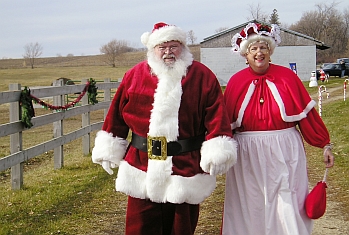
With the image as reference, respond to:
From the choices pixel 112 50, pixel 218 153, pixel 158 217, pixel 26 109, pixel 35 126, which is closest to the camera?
pixel 218 153

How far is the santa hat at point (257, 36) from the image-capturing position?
3936mm

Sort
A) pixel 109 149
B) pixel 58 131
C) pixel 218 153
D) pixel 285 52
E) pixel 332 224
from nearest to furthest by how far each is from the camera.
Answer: pixel 218 153 → pixel 109 149 → pixel 332 224 → pixel 58 131 → pixel 285 52

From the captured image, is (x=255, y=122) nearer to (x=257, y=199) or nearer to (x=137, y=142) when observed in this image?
(x=257, y=199)

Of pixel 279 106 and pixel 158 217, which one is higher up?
pixel 279 106

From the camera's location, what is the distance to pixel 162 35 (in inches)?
137

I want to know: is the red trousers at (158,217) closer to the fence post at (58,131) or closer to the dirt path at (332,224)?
the dirt path at (332,224)

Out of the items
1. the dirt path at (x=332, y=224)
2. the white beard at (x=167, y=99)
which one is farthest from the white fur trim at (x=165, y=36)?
the dirt path at (x=332, y=224)

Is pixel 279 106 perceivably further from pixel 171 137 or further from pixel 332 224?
pixel 332 224

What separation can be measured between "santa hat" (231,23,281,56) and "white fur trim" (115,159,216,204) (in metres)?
1.15

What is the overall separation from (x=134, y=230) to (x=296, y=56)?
3202 centimetres

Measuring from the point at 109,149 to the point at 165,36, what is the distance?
0.95 m

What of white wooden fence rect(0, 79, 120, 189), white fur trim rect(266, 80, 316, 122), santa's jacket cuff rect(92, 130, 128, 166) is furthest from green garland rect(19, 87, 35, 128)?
white fur trim rect(266, 80, 316, 122)

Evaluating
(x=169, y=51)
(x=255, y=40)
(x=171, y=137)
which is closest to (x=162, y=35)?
(x=169, y=51)

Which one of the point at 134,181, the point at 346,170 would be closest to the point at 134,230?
the point at 134,181
